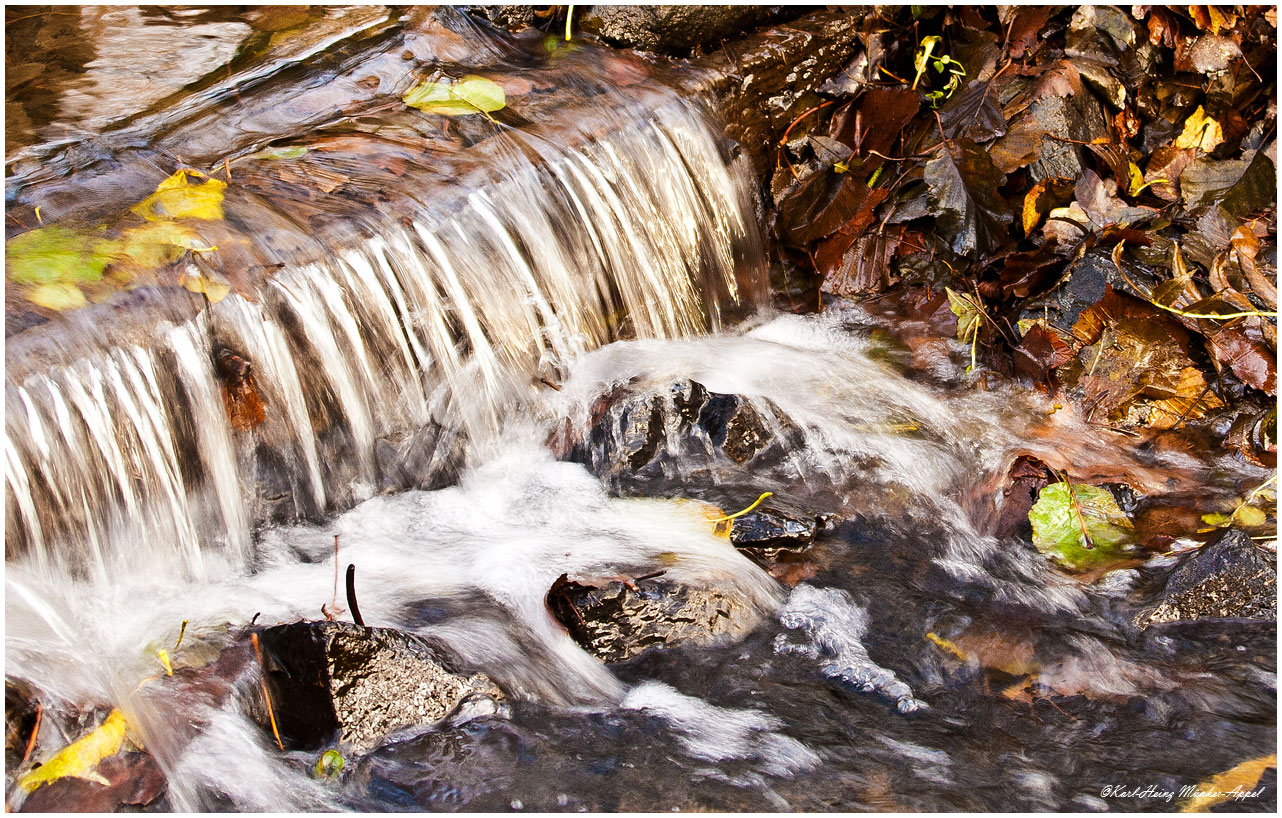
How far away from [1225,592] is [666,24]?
105 inches

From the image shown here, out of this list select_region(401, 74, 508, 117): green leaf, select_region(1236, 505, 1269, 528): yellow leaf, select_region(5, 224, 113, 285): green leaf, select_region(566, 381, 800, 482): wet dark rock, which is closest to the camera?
select_region(5, 224, 113, 285): green leaf

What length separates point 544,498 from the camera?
2.77 m

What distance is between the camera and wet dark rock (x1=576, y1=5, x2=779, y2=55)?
3.53 metres

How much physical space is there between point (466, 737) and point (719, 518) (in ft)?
3.09

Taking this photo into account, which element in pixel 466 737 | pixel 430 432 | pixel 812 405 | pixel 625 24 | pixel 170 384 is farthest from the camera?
pixel 625 24

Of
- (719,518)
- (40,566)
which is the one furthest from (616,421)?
(40,566)

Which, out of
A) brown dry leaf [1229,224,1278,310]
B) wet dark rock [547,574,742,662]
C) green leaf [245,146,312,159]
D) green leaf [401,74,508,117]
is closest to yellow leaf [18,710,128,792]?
wet dark rock [547,574,742,662]

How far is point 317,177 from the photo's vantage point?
286cm

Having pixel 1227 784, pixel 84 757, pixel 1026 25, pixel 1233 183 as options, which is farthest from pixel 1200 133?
pixel 84 757

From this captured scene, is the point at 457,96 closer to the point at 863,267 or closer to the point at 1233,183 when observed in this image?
the point at 863,267

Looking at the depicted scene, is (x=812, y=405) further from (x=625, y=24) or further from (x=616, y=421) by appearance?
(x=625, y=24)

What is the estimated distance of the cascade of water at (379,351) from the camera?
2.33 metres

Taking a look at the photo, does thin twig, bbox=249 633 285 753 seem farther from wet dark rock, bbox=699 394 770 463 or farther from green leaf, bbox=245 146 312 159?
green leaf, bbox=245 146 312 159

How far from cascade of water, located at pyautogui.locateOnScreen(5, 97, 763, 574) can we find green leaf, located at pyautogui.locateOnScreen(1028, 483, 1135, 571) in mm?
1359
